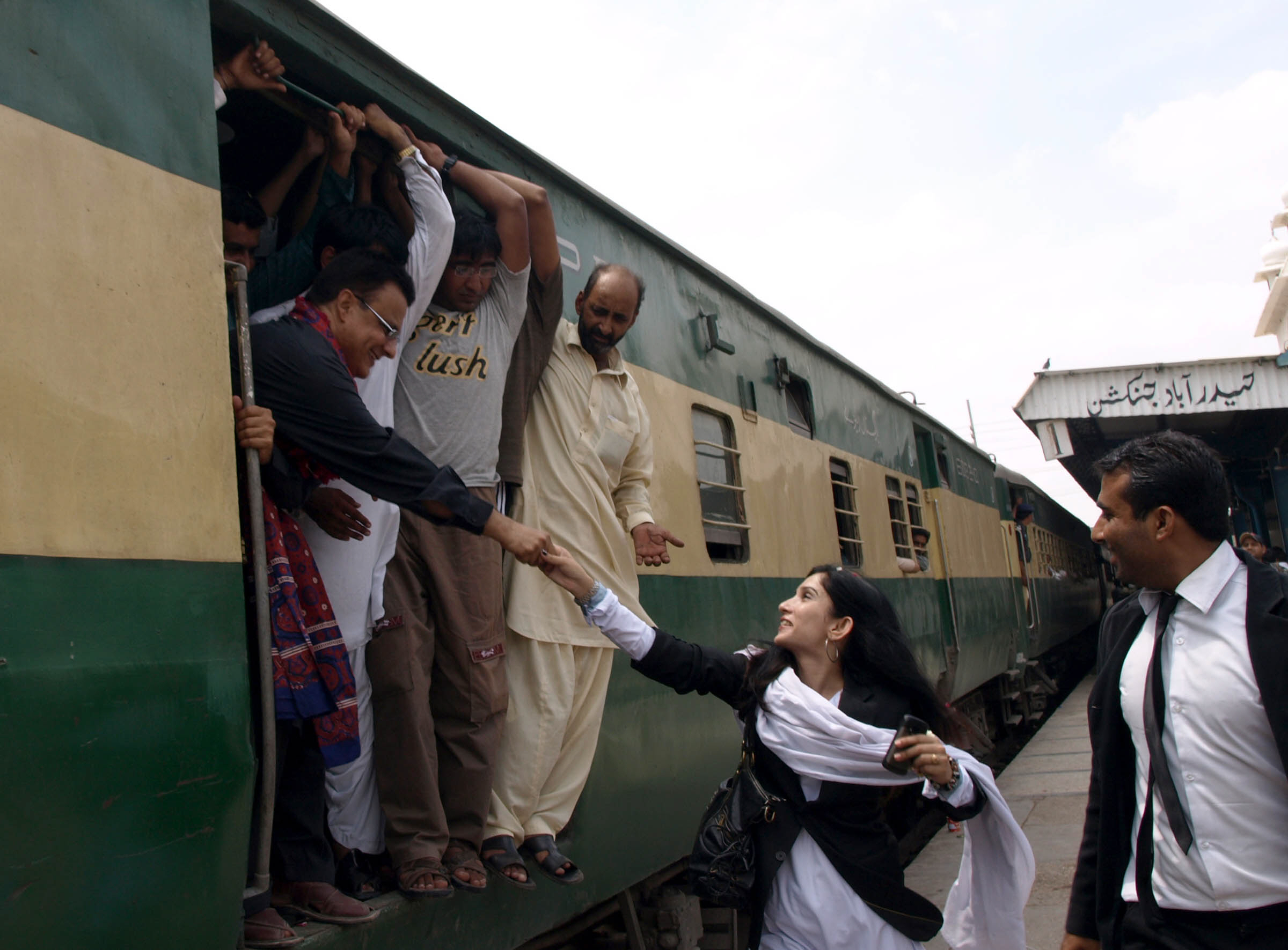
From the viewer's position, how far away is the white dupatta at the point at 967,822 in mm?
2467

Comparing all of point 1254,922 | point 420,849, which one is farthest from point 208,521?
point 1254,922

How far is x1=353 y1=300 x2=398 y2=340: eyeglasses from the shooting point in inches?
104

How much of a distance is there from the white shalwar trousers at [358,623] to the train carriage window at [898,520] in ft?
17.2

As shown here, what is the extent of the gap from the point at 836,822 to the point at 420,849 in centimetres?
99

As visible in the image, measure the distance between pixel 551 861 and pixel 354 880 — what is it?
22.3 inches

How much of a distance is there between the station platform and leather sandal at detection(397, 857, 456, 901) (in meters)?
1.94

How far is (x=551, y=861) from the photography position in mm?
2939

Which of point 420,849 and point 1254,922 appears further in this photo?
point 420,849

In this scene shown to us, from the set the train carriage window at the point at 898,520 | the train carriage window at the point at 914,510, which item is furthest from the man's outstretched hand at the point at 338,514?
the train carriage window at the point at 914,510

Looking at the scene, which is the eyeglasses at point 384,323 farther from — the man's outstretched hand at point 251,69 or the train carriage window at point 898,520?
the train carriage window at point 898,520

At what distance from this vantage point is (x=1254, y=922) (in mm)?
1957

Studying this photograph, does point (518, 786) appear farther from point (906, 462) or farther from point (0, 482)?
point (906, 462)

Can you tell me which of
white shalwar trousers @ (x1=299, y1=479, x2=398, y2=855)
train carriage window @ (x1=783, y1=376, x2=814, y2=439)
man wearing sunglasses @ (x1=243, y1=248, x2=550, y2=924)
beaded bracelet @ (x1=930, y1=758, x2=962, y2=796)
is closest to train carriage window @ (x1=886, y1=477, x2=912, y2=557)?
train carriage window @ (x1=783, y1=376, x2=814, y2=439)

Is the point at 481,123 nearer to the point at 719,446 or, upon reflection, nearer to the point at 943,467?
the point at 719,446
